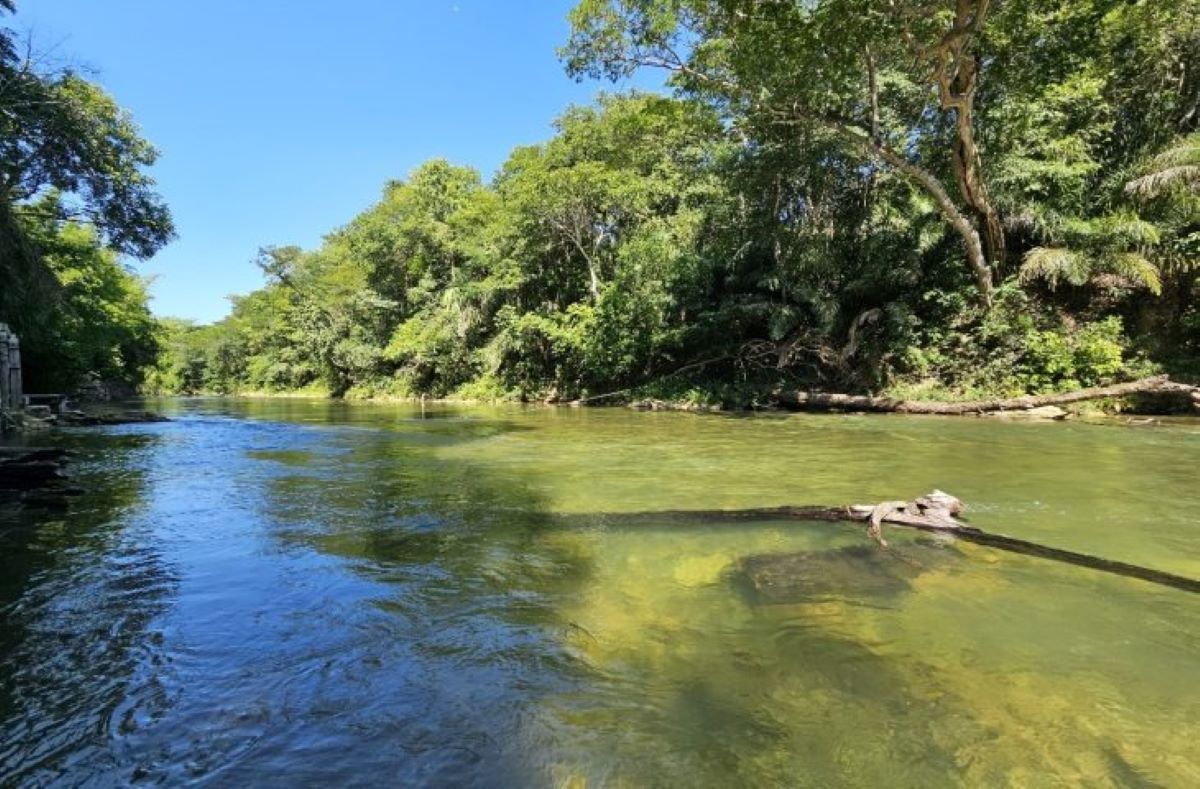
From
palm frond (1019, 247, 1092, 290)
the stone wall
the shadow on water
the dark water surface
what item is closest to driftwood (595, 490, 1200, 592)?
the dark water surface

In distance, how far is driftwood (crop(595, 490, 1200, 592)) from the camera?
5352 millimetres

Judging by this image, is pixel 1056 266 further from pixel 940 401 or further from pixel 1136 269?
pixel 940 401

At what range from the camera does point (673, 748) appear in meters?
2.97

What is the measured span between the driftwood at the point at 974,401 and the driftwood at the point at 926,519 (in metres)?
13.5

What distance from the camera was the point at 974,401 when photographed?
18938 mm

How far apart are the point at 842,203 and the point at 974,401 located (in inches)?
346

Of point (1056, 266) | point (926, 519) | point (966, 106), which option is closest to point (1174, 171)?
point (1056, 266)

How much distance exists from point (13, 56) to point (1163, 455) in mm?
25525

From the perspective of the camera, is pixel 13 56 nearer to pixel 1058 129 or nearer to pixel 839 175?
pixel 839 175

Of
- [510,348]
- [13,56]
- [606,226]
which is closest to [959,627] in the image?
[13,56]

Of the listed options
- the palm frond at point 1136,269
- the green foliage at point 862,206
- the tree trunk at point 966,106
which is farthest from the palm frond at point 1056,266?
the tree trunk at point 966,106

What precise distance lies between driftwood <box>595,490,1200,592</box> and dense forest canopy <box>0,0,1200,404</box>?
39.8ft

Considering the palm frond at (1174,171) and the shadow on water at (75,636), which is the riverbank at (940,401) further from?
the shadow on water at (75,636)

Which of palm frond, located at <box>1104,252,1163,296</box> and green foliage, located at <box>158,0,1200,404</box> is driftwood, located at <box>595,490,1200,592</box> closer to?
green foliage, located at <box>158,0,1200,404</box>
